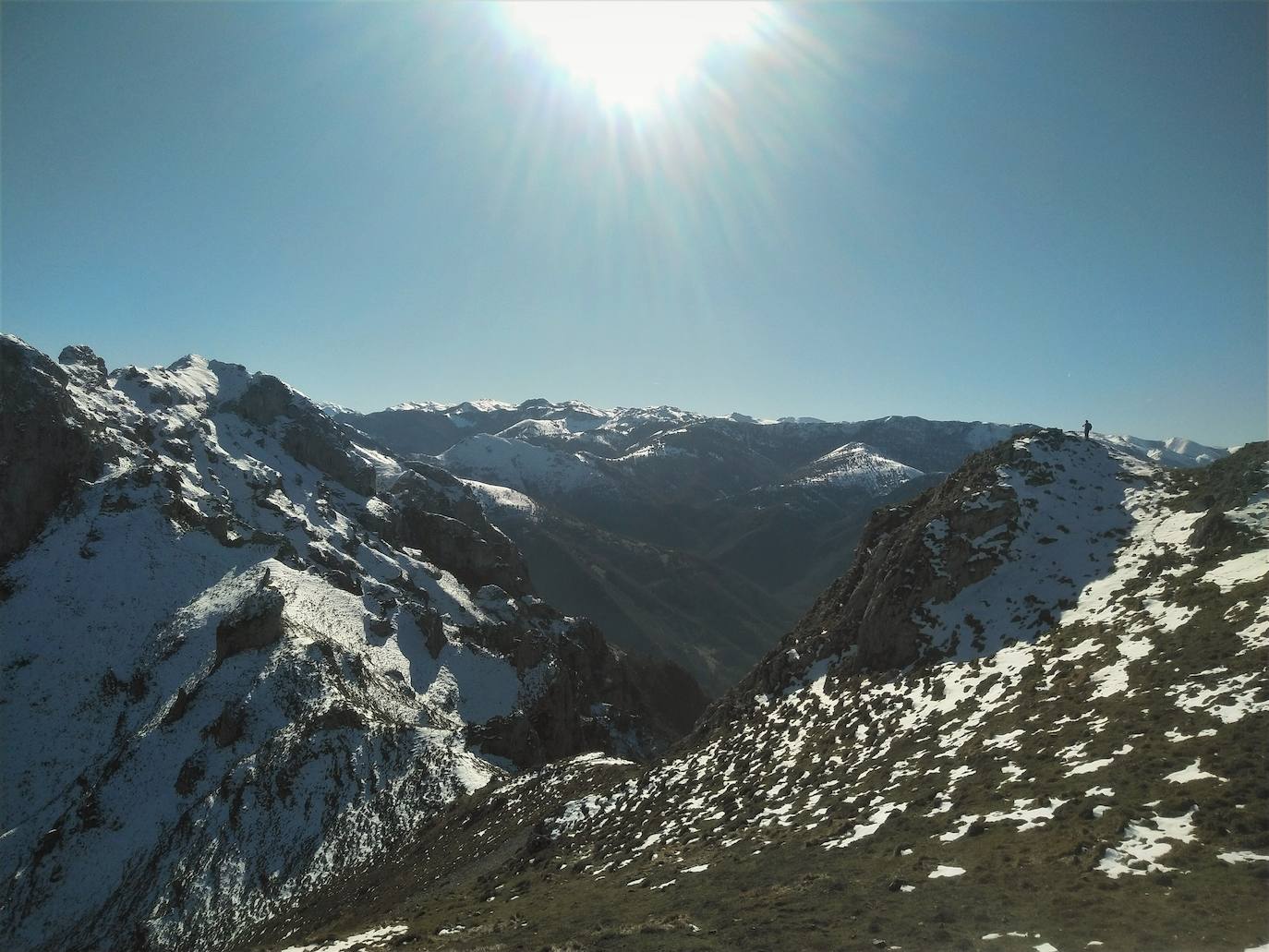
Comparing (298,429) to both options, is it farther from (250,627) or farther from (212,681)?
(212,681)

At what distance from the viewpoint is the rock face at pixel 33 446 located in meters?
71.6

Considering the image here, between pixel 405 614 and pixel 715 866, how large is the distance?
242 ft

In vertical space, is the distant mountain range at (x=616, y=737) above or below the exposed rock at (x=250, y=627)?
below

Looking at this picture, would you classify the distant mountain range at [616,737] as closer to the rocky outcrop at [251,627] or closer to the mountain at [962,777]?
the mountain at [962,777]

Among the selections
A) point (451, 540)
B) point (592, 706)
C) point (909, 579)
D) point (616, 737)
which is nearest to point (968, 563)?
point (909, 579)

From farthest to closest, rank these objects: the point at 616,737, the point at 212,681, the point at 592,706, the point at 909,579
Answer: the point at 592,706 → the point at 616,737 → the point at 212,681 → the point at 909,579

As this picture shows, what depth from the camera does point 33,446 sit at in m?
75.9

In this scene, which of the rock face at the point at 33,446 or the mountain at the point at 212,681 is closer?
Answer: the mountain at the point at 212,681

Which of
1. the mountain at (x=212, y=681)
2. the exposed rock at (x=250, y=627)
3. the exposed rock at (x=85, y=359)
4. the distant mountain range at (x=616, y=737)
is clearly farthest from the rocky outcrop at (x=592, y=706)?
the exposed rock at (x=85, y=359)

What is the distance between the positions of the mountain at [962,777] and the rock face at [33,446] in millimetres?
60264

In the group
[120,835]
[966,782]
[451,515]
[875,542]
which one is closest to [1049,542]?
[875,542]

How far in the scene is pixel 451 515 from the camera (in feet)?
477

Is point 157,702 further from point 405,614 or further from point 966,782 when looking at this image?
point 966,782

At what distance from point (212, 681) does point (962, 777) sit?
59797mm
